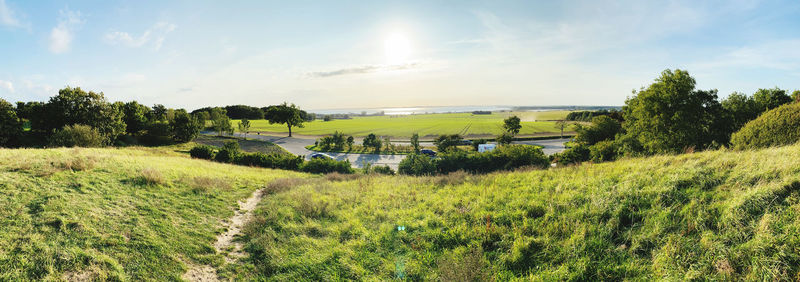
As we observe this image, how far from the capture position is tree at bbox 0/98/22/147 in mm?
31141

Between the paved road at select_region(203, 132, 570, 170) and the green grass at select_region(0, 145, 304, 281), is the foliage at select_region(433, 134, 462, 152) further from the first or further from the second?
the green grass at select_region(0, 145, 304, 281)

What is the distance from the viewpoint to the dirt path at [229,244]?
6249 mm

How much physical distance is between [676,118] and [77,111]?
61648 millimetres

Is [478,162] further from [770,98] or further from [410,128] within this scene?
[410,128]

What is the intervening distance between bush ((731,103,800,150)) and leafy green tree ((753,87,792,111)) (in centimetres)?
2483

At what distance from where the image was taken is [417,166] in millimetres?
25750

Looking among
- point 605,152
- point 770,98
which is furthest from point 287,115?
point 770,98

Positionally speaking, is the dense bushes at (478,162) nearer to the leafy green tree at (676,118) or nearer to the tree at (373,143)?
the leafy green tree at (676,118)

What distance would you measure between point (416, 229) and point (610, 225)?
4.01 meters

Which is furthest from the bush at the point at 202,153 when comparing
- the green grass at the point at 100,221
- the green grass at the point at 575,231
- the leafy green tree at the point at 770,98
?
the leafy green tree at the point at 770,98

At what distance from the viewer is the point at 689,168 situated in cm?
740

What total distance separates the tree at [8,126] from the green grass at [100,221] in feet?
108

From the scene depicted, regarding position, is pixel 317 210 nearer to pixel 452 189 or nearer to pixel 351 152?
pixel 452 189

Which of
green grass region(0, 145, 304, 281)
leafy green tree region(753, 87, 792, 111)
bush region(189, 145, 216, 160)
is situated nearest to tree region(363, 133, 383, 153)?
bush region(189, 145, 216, 160)
